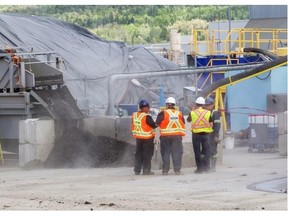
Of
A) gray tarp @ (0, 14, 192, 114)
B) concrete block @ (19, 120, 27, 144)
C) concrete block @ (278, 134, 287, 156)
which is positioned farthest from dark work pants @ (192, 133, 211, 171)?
gray tarp @ (0, 14, 192, 114)

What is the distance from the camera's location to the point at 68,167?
18.9m

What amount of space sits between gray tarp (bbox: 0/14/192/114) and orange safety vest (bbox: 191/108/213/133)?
8201 mm

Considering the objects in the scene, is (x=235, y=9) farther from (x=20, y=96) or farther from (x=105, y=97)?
(x=20, y=96)

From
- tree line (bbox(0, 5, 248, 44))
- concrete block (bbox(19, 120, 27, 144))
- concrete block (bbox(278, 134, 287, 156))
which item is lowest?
concrete block (bbox(278, 134, 287, 156))

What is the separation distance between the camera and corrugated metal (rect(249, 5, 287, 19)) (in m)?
39.3

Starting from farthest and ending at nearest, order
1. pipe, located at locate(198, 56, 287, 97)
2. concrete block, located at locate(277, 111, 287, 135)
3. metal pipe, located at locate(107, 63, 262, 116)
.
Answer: pipe, located at locate(198, 56, 287, 97)
metal pipe, located at locate(107, 63, 262, 116)
concrete block, located at locate(277, 111, 287, 135)

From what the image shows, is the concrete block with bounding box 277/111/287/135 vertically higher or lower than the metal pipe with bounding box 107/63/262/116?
lower

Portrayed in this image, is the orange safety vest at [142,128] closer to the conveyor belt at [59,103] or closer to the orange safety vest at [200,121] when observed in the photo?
the orange safety vest at [200,121]

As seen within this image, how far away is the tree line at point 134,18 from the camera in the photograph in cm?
2938

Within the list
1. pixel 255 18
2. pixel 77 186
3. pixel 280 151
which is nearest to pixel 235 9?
pixel 255 18

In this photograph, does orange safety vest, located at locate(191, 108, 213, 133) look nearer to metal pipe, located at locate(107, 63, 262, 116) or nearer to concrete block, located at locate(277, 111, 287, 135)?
concrete block, located at locate(277, 111, 287, 135)

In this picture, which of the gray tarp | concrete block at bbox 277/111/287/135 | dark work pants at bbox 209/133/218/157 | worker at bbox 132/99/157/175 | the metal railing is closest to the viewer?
worker at bbox 132/99/157/175

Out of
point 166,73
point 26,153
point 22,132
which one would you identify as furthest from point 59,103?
point 166,73

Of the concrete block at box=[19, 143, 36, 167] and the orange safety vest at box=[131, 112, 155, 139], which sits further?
the concrete block at box=[19, 143, 36, 167]
